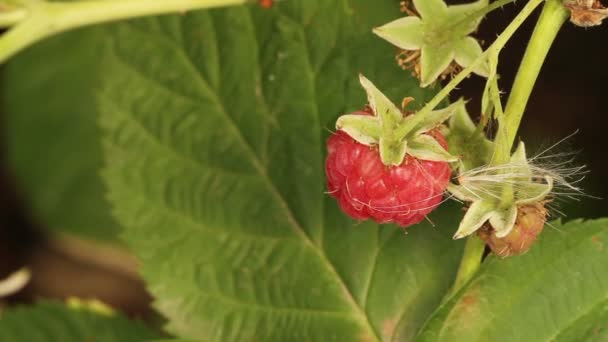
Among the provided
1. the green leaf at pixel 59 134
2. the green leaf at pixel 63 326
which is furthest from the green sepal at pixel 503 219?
the green leaf at pixel 59 134

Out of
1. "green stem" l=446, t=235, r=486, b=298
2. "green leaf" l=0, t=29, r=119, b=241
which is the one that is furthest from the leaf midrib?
"green leaf" l=0, t=29, r=119, b=241

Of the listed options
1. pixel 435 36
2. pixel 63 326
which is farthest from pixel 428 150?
pixel 63 326

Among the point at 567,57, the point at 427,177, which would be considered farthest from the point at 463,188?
the point at 567,57

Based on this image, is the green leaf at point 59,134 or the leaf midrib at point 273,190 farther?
the green leaf at point 59,134

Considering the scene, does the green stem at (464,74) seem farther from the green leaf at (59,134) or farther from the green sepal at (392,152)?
the green leaf at (59,134)

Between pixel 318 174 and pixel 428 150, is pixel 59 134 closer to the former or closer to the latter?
pixel 318 174

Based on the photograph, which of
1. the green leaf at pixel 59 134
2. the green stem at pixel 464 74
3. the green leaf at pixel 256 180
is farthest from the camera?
the green leaf at pixel 59 134
